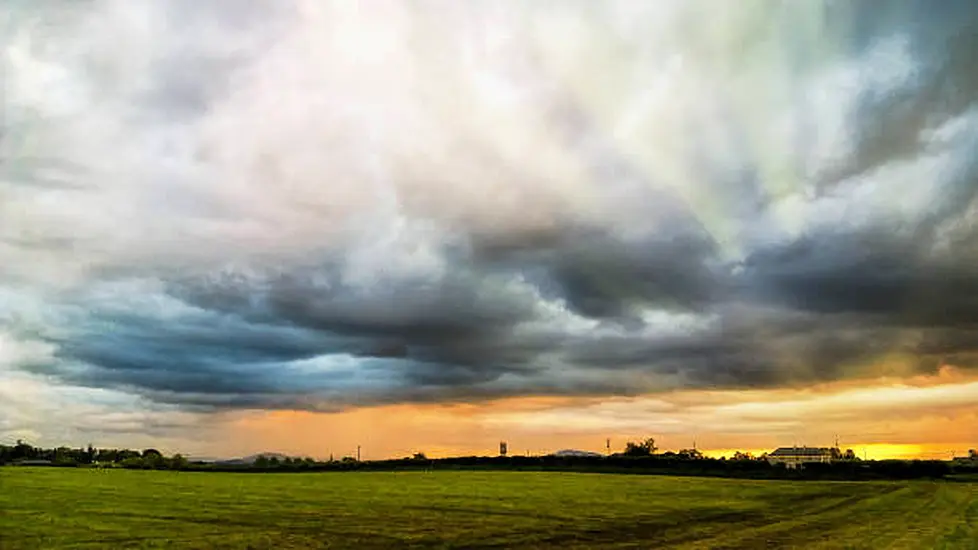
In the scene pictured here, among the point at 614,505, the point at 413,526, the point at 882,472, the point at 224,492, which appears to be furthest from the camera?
the point at 882,472

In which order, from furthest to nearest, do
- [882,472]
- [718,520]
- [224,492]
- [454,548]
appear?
[882,472] < [224,492] < [718,520] < [454,548]

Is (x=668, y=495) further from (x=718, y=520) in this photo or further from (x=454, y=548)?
(x=454, y=548)

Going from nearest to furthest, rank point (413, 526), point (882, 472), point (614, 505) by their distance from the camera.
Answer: point (413, 526)
point (614, 505)
point (882, 472)

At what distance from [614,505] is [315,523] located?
38.1 metres

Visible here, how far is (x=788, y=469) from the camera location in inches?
7840

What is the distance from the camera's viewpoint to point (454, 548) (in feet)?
165

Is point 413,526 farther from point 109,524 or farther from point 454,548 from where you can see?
point 109,524

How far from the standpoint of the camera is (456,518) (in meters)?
71.1

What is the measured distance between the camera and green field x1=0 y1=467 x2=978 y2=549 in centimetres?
5391

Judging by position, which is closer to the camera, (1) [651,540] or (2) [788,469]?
(1) [651,540]

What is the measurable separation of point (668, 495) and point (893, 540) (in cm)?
6057

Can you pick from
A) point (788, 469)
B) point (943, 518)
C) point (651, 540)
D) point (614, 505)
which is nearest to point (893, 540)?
point (651, 540)

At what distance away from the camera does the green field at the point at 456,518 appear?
177ft

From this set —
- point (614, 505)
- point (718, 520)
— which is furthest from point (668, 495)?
point (718, 520)
